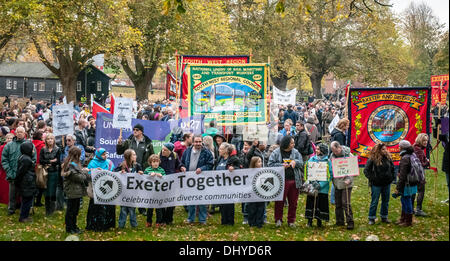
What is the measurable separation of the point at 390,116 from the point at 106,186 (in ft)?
21.8

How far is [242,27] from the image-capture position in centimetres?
4712

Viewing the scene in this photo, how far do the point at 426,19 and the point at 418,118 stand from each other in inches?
1936

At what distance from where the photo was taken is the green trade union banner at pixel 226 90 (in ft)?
44.8

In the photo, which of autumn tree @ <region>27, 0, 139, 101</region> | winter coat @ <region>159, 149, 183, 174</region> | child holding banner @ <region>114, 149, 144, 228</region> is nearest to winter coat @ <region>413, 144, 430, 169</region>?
winter coat @ <region>159, 149, 183, 174</region>

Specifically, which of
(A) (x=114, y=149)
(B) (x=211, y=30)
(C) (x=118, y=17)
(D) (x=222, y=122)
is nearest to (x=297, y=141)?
(D) (x=222, y=122)

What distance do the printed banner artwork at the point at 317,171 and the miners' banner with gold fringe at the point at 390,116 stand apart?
2498 mm

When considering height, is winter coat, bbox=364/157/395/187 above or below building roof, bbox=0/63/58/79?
below

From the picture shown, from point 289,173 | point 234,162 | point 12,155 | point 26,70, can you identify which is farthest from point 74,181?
point 26,70

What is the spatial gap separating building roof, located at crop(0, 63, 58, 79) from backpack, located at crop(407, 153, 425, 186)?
187 ft

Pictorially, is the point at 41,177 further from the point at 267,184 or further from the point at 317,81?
the point at 317,81

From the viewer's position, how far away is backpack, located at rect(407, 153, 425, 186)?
32.5ft

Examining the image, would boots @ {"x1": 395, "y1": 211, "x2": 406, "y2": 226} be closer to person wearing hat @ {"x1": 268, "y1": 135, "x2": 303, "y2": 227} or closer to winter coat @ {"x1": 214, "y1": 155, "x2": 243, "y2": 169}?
person wearing hat @ {"x1": 268, "y1": 135, "x2": 303, "y2": 227}

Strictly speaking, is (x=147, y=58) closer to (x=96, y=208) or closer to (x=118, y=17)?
(x=118, y=17)

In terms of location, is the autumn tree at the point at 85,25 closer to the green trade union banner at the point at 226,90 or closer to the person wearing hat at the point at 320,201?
the green trade union banner at the point at 226,90
